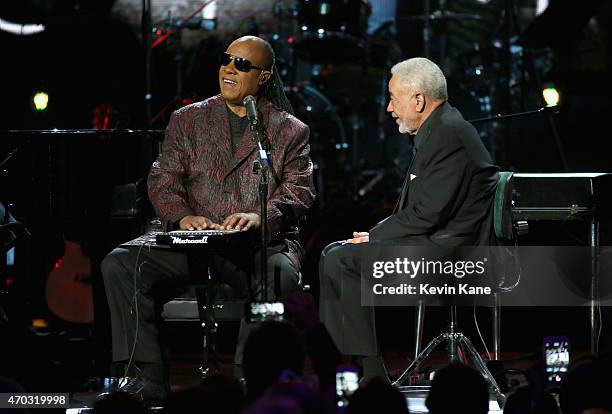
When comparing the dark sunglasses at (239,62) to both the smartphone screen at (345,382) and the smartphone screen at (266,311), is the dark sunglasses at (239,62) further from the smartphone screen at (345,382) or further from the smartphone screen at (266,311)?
the smartphone screen at (345,382)

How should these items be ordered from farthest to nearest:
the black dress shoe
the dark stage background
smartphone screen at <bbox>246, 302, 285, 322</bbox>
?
1. the dark stage background
2. the black dress shoe
3. smartphone screen at <bbox>246, 302, 285, 322</bbox>

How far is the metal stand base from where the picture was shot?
5.14m

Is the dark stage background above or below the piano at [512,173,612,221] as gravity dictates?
above

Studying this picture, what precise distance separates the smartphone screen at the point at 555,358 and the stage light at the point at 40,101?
4.12 meters

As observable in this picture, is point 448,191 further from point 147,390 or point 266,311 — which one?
point 147,390


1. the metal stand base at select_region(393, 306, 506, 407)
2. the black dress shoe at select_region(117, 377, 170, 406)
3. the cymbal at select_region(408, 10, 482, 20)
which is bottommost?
the black dress shoe at select_region(117, 377, 170, 406)

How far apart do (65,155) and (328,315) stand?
1998 millimetres

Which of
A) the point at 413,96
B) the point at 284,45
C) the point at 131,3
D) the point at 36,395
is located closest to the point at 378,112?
the point at 284,45

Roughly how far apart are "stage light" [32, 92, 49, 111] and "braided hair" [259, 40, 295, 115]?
2098 millimetres

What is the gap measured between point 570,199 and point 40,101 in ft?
12.1

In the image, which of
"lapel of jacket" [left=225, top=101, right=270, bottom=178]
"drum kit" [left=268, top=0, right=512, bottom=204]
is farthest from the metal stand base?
"drum kit" [left=268, top=0, right=512, bottom=204]

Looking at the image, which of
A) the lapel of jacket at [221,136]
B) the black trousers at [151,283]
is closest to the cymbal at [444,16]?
the lapel of jacket at [221,136]

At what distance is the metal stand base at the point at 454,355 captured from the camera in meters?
5.14

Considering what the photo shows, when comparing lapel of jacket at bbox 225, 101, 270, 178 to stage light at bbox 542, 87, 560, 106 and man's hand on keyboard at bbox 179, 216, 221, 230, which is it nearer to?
man's hand on keyboard at bbox 179, 216, 221, 230
